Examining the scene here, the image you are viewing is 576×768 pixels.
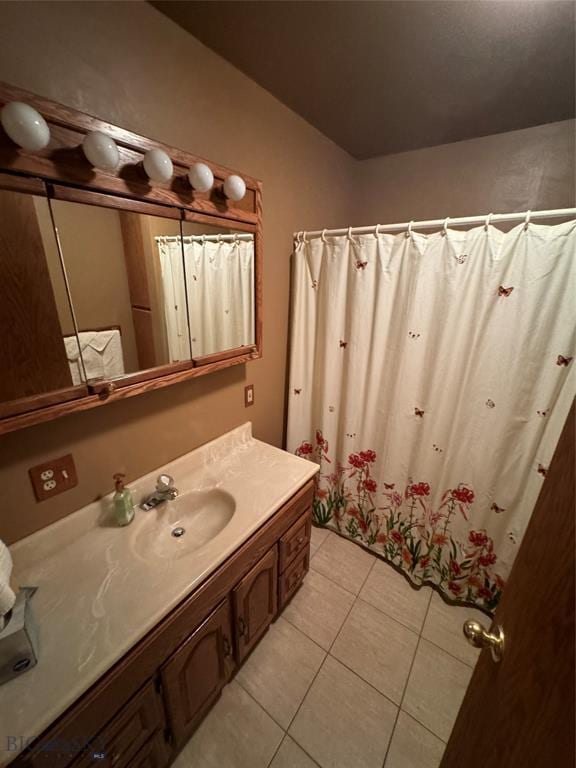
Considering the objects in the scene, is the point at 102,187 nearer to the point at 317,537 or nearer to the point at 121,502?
the point at 121,502

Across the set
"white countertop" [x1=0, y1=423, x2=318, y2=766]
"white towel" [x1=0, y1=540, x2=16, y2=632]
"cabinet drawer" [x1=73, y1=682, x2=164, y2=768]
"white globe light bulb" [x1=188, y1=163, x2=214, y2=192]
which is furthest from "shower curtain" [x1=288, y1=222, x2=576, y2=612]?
"white towel" [x1=0, y1=540, x2=16, y2=632]

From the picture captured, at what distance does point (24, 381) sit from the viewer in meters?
0.79

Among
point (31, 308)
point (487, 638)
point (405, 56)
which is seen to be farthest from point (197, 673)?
point (405, 56)

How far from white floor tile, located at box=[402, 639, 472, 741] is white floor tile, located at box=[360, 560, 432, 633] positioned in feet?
0.39

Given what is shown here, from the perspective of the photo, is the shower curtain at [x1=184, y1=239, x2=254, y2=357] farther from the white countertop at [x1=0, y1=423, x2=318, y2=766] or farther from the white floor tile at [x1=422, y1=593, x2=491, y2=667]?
the white floor tile at [x1=422, y1=593, x2=491, y2=667]

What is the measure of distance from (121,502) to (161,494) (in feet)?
0.50

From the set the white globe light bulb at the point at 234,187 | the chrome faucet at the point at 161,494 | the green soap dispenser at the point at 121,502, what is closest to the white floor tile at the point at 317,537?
the chrome faucet at the point at 161,494

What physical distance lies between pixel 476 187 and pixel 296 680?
Result: 8.50 ft

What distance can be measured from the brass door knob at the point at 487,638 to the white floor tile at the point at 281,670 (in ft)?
Answer: 3.23

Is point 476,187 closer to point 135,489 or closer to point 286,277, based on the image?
point 286,277

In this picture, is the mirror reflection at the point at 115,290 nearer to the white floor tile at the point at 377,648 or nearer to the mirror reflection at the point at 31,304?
the mirror reflection at the point at 31,304

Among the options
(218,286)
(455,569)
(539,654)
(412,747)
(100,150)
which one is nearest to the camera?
A: (539,654)

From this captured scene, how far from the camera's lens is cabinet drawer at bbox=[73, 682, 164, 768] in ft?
2.28

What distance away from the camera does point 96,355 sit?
3.05 ft
